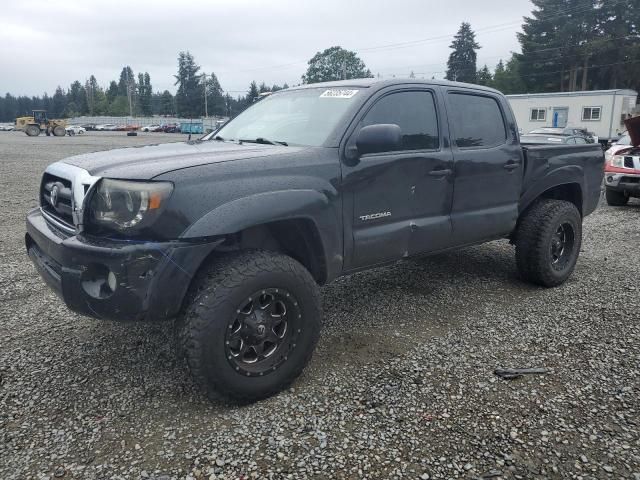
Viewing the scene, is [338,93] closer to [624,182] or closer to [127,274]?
[127,274]

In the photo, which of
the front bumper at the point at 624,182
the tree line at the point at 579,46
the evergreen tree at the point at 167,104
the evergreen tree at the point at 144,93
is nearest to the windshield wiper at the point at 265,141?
the front bumper at the point at 624,182

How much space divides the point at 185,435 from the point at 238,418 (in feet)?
0.95

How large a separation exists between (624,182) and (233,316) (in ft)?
31.7

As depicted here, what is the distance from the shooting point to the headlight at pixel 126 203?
8.29 ft

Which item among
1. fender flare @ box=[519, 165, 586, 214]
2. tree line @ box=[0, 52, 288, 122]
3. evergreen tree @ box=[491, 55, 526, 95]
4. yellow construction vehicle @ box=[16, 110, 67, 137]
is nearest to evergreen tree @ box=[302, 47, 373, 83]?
tree line @ box=[0, 52, 288, 122]

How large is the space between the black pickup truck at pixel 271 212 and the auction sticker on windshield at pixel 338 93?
1.3 inches

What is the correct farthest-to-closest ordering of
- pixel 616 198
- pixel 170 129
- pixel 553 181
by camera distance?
pixel 170 129, pixel 616 198, pixel 553 181

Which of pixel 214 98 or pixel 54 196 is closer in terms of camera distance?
pixel 54 196

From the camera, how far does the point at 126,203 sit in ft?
A: 8.44

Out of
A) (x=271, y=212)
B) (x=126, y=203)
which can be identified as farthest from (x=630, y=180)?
(x=126, y=203)

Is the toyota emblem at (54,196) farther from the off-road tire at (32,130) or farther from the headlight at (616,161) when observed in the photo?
the off-road tire at (32,130)

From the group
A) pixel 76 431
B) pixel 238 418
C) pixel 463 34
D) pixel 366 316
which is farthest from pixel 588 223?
pixel 463 34

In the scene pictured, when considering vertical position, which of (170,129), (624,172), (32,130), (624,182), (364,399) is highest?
(170,129)

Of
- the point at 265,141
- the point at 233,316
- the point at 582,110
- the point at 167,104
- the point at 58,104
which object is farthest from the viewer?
the point at 58,104
